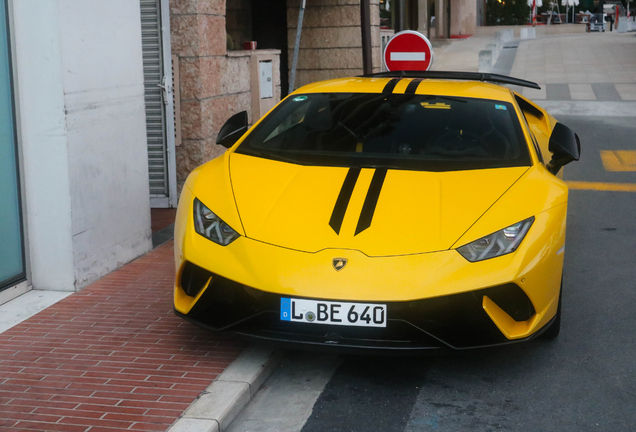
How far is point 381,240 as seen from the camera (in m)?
3.81

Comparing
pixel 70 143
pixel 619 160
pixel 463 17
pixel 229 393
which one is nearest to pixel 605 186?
pixel 619 160

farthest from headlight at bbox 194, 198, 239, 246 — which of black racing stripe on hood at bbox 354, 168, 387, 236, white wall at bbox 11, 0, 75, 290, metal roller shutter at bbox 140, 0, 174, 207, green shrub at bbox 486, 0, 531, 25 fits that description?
green shrub at bbox 486, 0, 531, 25

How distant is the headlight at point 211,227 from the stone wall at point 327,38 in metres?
9.53

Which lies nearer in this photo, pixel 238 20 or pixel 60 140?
pixel 60 140

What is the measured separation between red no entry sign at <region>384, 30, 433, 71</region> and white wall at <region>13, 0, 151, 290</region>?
4.58 meters

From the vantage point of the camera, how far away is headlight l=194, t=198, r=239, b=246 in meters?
3.98

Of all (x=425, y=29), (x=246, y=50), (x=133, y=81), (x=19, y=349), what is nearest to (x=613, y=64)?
(x=425, y=29)

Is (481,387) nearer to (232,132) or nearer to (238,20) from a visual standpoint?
(232,132)

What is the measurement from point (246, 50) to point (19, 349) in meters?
6.06

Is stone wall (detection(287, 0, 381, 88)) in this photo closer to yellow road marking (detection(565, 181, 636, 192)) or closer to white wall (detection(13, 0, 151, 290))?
yellow road marking (detection(565, 181, 636, 192))

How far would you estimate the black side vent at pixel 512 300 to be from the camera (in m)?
3.72

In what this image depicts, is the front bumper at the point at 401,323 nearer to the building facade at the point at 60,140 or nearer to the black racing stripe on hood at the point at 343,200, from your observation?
the black racing stripe on hood at the point at 343,200

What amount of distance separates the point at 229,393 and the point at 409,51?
694 centimetres

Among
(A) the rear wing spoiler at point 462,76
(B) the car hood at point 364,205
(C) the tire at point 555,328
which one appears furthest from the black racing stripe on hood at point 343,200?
(A) the rear wing spoiler at point 462,76
